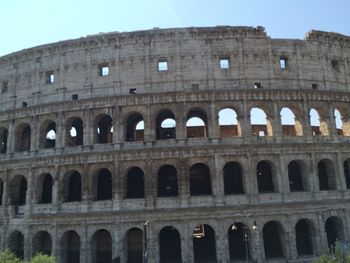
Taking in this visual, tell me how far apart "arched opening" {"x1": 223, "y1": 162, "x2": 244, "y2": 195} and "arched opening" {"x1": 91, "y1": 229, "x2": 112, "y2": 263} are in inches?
355

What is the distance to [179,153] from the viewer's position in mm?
24031

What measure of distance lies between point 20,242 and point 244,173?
17546mm

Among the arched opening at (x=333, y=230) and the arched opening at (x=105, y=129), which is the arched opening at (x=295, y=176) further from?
the arched opening at (x=105, y=129)

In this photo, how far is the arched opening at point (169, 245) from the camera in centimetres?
2408

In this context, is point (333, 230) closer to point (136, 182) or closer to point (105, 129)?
point (136, 182)

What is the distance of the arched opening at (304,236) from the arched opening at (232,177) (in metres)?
5.04

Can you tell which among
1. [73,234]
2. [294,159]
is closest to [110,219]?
[73,234]

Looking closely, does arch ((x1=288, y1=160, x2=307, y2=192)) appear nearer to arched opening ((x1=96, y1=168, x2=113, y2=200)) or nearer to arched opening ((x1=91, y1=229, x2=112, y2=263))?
arched opening ((x1=96, y1=168, x2=113, y2=200))

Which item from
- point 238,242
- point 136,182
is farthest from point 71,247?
point 238,242

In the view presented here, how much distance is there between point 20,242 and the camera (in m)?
26.9

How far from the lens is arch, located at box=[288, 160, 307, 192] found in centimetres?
2572

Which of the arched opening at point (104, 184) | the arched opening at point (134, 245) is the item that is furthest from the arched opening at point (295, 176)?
the arched opening at point (104, 184)

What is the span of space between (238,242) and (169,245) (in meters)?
4.76

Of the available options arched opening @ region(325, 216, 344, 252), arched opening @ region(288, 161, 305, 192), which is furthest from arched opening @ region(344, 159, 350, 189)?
arched opening @ region(288, 161, 305, 192)
